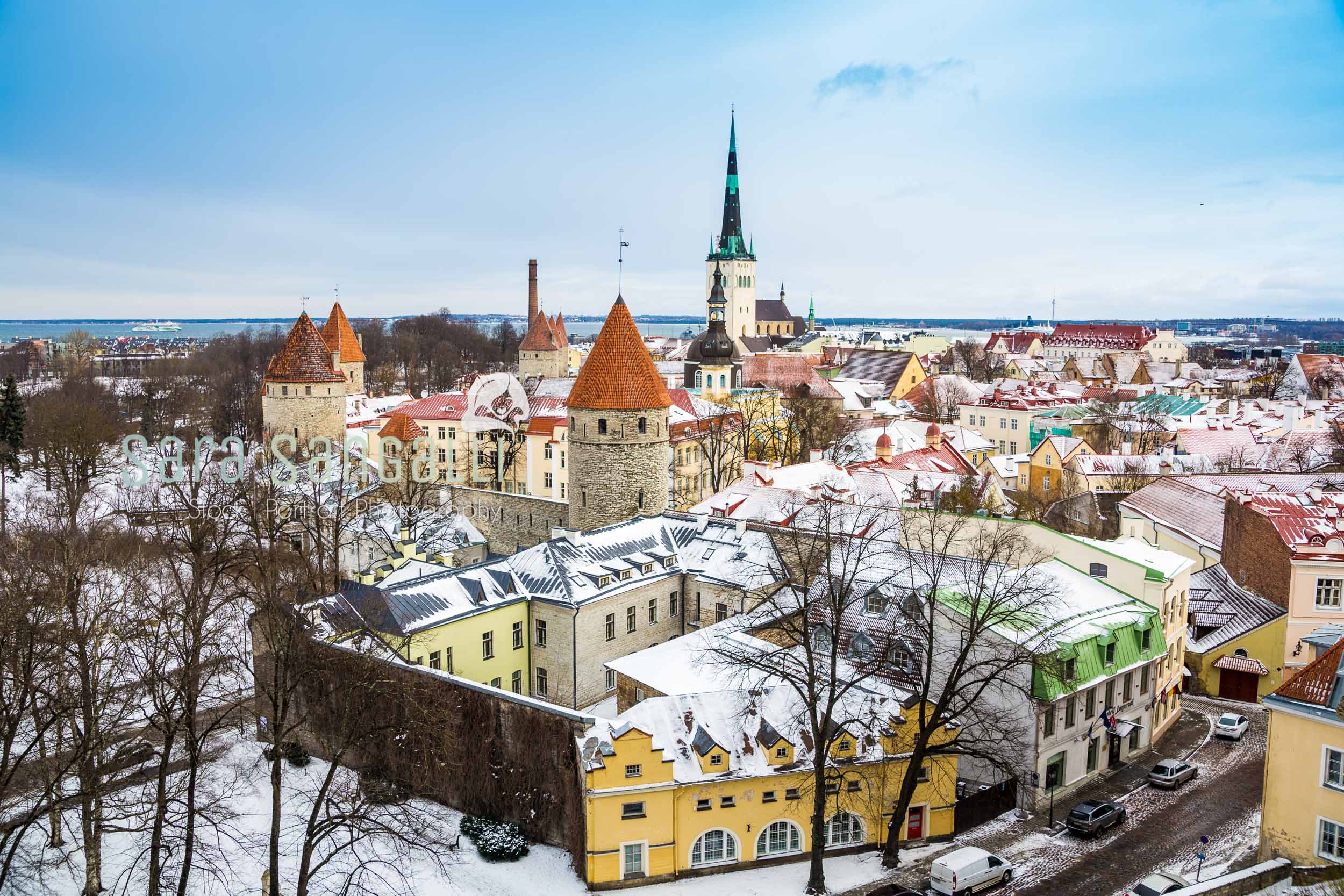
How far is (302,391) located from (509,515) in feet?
48.4

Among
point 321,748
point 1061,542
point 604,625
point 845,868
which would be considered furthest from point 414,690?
point 1061,542

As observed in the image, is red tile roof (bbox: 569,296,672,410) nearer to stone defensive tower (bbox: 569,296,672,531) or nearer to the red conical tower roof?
stone defensive tower (bbox: 569,296,672,531)

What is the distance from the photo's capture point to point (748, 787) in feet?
67.8

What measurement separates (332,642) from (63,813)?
6.98 m

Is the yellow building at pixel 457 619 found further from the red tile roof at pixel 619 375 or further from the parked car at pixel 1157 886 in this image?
the parked car at pixel 1157 886

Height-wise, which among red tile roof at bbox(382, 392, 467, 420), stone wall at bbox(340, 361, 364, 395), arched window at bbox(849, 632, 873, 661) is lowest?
arched window at bbox(849, 632, 873, 661)

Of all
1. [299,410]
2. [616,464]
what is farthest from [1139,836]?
[299,410]

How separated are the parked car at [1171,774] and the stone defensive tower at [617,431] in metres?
18.4

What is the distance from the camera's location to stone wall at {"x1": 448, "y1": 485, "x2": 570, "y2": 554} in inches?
1636

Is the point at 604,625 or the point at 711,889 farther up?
the point at 604,625

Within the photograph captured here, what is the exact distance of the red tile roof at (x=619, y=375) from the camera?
36219mm

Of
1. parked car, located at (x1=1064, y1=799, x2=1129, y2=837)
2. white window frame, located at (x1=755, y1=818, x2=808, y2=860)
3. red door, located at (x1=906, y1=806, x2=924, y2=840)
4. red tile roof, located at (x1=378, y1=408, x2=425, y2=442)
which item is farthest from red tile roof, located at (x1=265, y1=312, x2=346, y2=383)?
parked car, located at (x1=1064, y1=799, x2=1129, y2=837)

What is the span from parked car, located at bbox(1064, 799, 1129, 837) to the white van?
249 cm

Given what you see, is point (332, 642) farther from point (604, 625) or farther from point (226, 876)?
point (604, 625)
